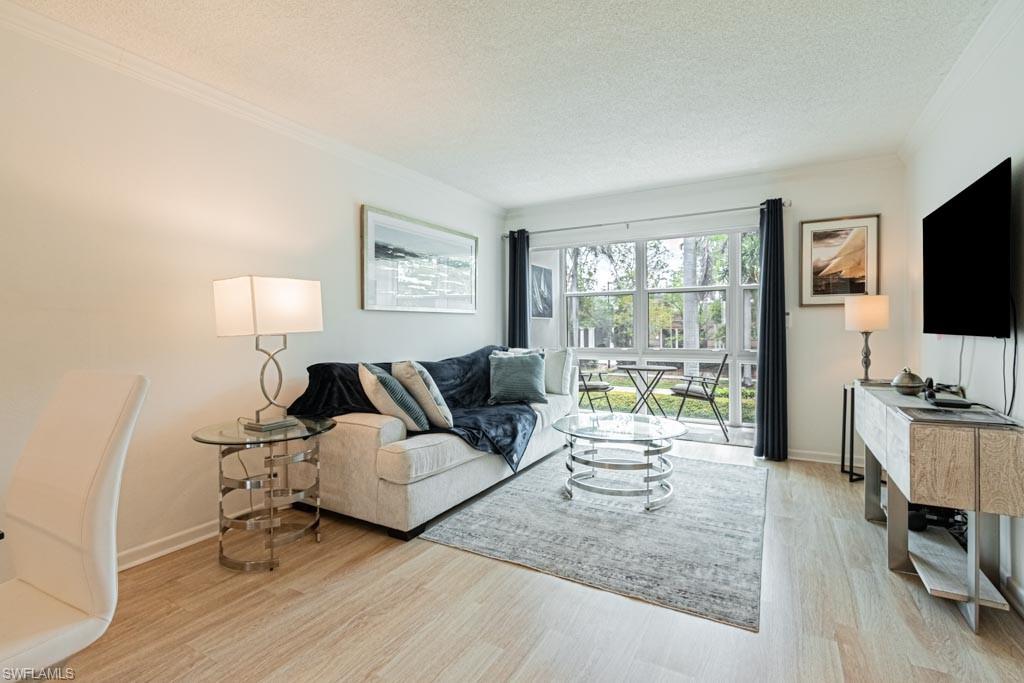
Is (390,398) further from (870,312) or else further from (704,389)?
(870,312)

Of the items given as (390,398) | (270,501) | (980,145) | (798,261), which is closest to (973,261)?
(980,145)

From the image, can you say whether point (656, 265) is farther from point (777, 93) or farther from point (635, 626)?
point (635, 626)

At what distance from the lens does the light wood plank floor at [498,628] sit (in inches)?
64.3

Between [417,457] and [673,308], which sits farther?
[673,308]

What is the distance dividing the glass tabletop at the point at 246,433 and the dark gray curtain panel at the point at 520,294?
294cm

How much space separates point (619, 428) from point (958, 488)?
69.8 inches

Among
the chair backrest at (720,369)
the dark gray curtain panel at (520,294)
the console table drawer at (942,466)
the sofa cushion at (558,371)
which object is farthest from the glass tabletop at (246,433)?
the chair backrest at (720,369)

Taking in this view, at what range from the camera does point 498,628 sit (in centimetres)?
187

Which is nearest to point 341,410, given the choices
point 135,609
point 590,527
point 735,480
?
point 135,609

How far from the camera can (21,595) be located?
1.20 m

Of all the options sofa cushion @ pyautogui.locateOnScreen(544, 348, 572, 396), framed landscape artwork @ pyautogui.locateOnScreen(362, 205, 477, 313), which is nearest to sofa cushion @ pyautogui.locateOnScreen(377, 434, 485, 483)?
framed landscape artwork @ pyautogui.locateOnScreen(362, 205, 477, 313)

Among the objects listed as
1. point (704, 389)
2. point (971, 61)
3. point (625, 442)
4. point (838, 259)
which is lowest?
point (625, 442)

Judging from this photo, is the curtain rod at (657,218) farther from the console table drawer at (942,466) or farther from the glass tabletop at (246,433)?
the glass tabletop at (246,433)

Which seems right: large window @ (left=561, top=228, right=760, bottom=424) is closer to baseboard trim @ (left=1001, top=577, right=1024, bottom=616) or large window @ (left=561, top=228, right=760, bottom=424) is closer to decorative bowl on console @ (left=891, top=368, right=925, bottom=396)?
decorative bowl on console @ (left=891, top=368, right=925, bottom=396)
